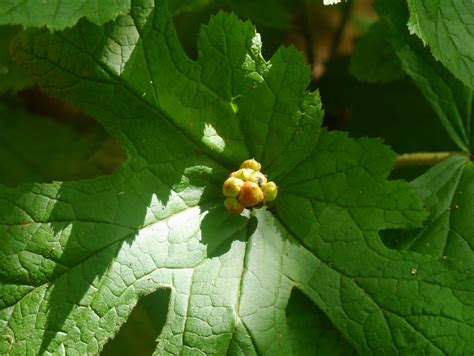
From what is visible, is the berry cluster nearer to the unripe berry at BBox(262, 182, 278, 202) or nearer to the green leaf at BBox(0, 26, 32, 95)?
the unripe berry at BBox(262, 182, 278, 202)

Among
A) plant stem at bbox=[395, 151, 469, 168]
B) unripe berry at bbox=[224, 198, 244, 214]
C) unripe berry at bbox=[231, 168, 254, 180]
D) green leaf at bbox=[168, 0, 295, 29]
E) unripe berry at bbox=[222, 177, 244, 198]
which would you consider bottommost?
unripe berry at bbox=[224, 198, 244, 214]

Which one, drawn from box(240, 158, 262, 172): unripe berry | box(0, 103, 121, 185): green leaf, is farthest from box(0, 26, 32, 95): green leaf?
box(240, 158, 262, 172): unripe berry

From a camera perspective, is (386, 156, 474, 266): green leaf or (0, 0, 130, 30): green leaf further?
(386, 156, 474, 266): green leaf

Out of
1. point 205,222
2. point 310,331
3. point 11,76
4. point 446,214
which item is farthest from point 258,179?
point 11,76

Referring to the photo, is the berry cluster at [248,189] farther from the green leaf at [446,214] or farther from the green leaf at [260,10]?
the green leaf at [260,10]

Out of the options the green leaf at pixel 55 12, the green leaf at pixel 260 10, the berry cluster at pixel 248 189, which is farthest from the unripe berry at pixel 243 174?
the green leaf at pixel 260 10
